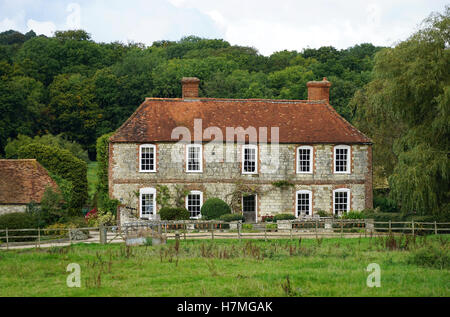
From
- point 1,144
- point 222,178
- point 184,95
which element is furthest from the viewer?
point 1,144

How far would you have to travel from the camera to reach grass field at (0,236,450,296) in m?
18.3

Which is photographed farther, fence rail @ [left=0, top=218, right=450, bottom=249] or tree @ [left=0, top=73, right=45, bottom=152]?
tree @ [left=0, top=73, right=45, bottom=152]

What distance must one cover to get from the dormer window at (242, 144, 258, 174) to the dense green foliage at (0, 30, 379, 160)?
24.3m

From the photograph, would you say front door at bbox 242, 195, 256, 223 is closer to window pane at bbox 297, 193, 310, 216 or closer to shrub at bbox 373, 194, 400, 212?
window pane at bbox 297, 193, 310, 216

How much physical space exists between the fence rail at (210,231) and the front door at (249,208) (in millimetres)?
3385

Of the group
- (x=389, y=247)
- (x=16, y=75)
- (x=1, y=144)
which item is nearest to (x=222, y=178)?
(x=389, y=247)

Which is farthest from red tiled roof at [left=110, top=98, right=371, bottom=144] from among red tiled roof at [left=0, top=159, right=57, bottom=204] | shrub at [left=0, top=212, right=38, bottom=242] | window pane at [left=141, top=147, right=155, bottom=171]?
shrub at [left=0, top=212, right=38, bottom=242]

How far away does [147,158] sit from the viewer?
37000 mm

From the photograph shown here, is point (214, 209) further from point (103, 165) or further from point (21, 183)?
point (21, 183)

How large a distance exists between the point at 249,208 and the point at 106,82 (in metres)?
34.2

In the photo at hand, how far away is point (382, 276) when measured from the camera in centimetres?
1997
